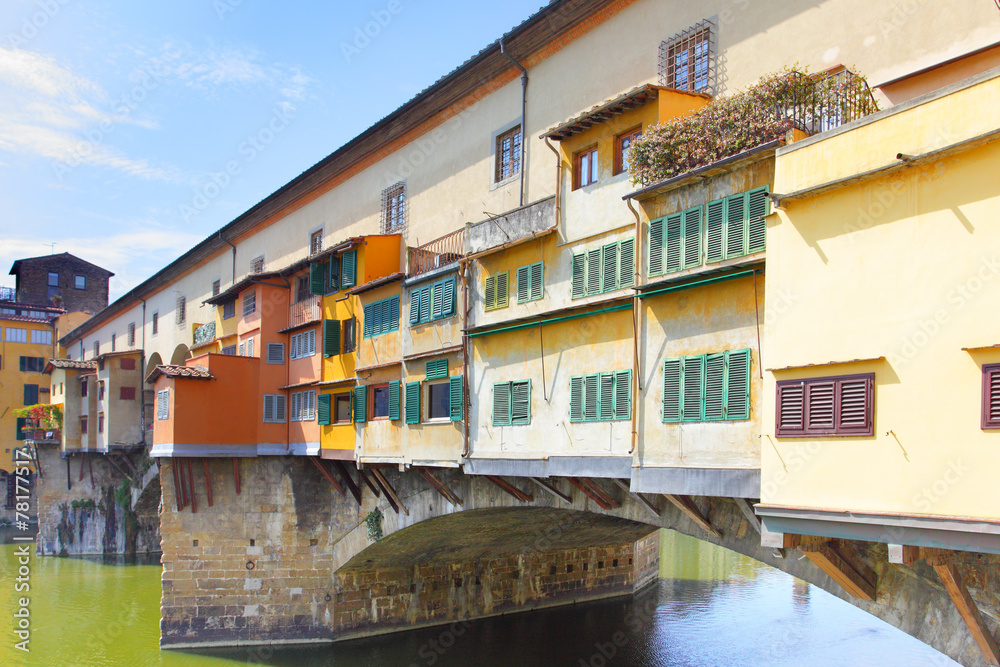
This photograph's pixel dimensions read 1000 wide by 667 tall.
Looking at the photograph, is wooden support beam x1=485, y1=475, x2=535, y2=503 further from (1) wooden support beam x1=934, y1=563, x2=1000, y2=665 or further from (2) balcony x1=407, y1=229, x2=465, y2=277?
(1) wooden support beam x1=934, y1=563, x2=1000, y2=665

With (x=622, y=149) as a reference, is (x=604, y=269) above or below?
below

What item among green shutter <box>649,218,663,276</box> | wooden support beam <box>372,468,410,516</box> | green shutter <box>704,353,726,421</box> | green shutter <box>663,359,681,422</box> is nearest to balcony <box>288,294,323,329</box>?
wooden support beam <box>372,468,410,516</box>

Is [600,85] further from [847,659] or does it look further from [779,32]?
[847,659]

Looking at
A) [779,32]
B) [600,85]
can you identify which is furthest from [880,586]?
[600,85]

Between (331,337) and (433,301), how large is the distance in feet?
17.8

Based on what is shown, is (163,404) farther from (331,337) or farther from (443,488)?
(443,488)

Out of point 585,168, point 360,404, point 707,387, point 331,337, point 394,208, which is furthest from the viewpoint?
point 394,208

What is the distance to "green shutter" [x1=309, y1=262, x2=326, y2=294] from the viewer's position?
890 inches

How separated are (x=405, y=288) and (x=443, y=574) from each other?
11.5 meters

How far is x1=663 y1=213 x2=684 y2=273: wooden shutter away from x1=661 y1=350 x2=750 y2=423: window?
49.9 inches

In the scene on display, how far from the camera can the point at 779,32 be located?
40.7 ft

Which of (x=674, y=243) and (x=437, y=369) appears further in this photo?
(x=437, y=369)

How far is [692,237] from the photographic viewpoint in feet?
36.5

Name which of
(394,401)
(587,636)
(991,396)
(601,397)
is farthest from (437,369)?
(587,636)
